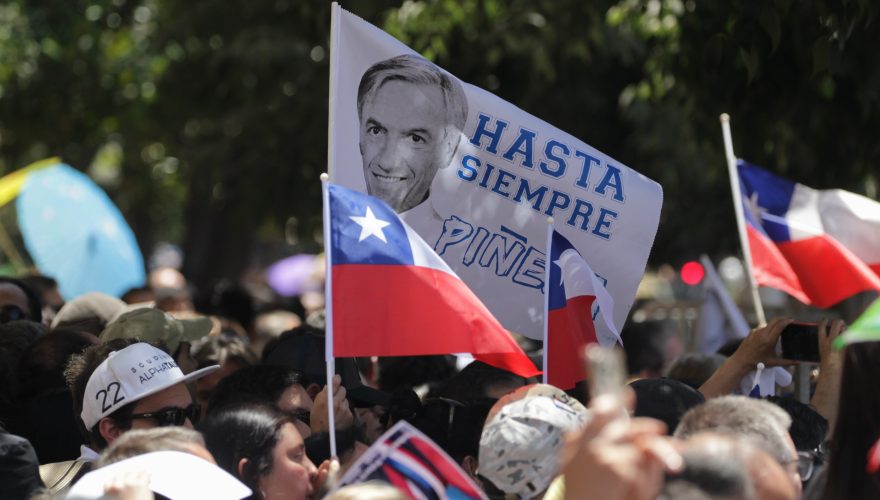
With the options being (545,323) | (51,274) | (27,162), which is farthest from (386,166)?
(27,162)

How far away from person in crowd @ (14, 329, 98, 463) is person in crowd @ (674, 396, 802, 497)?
2.71 metres

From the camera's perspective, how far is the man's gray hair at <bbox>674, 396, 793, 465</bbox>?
3.79 meters

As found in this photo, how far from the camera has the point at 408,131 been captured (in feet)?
19.1

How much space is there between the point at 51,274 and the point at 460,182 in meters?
5.69

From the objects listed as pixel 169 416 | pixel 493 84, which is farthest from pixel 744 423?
pixel 493 84

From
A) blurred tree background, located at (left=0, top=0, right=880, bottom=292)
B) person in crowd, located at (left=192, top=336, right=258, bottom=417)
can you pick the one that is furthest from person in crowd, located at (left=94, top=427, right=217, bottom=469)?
blurred tree background, located at (left=0, top=0, right=880, bottom=292)

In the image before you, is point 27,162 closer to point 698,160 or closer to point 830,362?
point 698,160

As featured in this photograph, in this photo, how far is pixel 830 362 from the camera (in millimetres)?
5277

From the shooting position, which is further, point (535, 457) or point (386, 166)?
point (386, 166)

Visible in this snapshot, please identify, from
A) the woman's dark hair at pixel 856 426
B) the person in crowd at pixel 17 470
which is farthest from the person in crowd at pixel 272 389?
the woman's dark hair at pixel 856 426

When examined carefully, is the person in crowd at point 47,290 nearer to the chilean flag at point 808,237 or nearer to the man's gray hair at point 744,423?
the chilean flag at point 808,237

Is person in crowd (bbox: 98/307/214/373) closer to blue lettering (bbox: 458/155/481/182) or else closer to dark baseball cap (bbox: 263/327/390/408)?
dark baseball cap (bbox: 263/327/390/408)

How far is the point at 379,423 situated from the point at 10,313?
306cm

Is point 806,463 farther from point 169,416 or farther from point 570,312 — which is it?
point 169,416
